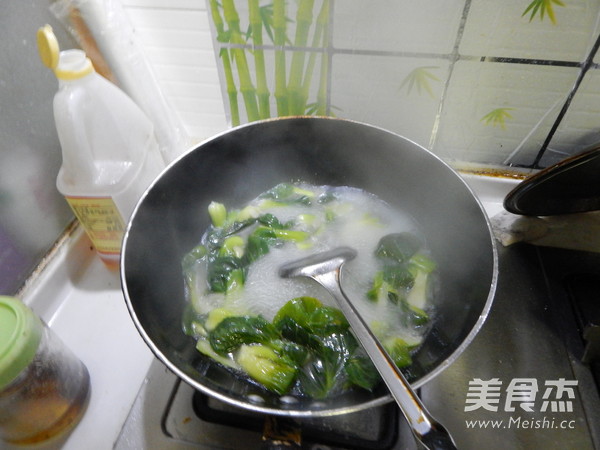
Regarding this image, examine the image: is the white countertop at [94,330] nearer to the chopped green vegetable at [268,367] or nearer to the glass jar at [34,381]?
the glass jar at [34,381]

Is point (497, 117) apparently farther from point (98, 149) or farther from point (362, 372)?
point (98, 149)

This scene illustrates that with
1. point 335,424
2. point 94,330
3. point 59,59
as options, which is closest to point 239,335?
point 335,424

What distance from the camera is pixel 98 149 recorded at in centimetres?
74

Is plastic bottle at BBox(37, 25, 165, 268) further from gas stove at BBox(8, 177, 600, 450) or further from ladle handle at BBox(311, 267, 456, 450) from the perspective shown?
ladle handle at BBox(311, 267, 456, 450)

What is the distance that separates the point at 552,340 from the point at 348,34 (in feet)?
2.13


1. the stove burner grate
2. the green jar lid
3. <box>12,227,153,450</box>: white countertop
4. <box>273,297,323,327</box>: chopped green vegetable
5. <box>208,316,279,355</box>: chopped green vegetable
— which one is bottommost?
<box>12,227,153,450</box>: white countertop

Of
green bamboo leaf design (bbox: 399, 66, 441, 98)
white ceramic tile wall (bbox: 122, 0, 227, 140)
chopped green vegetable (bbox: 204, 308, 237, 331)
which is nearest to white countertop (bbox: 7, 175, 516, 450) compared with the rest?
chopped green vegetable (bbox: 204, 308, 237, 331)

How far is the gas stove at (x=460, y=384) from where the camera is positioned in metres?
0.61

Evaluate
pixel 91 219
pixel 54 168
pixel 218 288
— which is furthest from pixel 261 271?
pixel 54 168

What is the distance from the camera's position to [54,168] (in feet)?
2.61

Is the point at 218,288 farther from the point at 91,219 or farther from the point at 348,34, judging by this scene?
the point at 348,34

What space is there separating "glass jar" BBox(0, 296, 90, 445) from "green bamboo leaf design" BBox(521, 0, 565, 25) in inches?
34.7

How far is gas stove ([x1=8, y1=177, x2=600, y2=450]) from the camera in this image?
61 cm

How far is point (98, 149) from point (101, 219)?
5.0 inches
